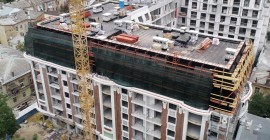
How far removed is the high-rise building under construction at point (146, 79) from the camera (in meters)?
46.9

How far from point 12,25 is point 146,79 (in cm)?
7694

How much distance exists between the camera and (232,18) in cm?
9106

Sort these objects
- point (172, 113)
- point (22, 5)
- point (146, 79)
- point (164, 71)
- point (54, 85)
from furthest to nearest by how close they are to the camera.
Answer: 1. point (22, 5)
2. point (54, 85)
3. point (146, 79)
4. point (172, 113)
5. point (164, 71)

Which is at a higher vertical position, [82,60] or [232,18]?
[232,18]

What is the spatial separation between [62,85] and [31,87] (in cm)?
2592

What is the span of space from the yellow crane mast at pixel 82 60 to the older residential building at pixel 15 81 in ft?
98.7

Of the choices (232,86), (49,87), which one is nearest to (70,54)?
(49,87)

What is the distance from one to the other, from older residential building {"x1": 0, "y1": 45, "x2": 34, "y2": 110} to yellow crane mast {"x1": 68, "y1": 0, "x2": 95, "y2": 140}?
98.7 feet

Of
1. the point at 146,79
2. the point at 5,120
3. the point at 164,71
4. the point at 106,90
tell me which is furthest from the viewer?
the point at 5,120

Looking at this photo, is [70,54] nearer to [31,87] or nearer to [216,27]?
[31,87]

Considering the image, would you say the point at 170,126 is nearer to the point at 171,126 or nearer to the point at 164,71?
the point at 171,126

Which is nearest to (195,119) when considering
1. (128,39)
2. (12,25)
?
(128,39)

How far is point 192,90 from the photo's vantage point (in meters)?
47.2

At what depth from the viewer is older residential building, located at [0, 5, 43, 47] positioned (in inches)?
4242
